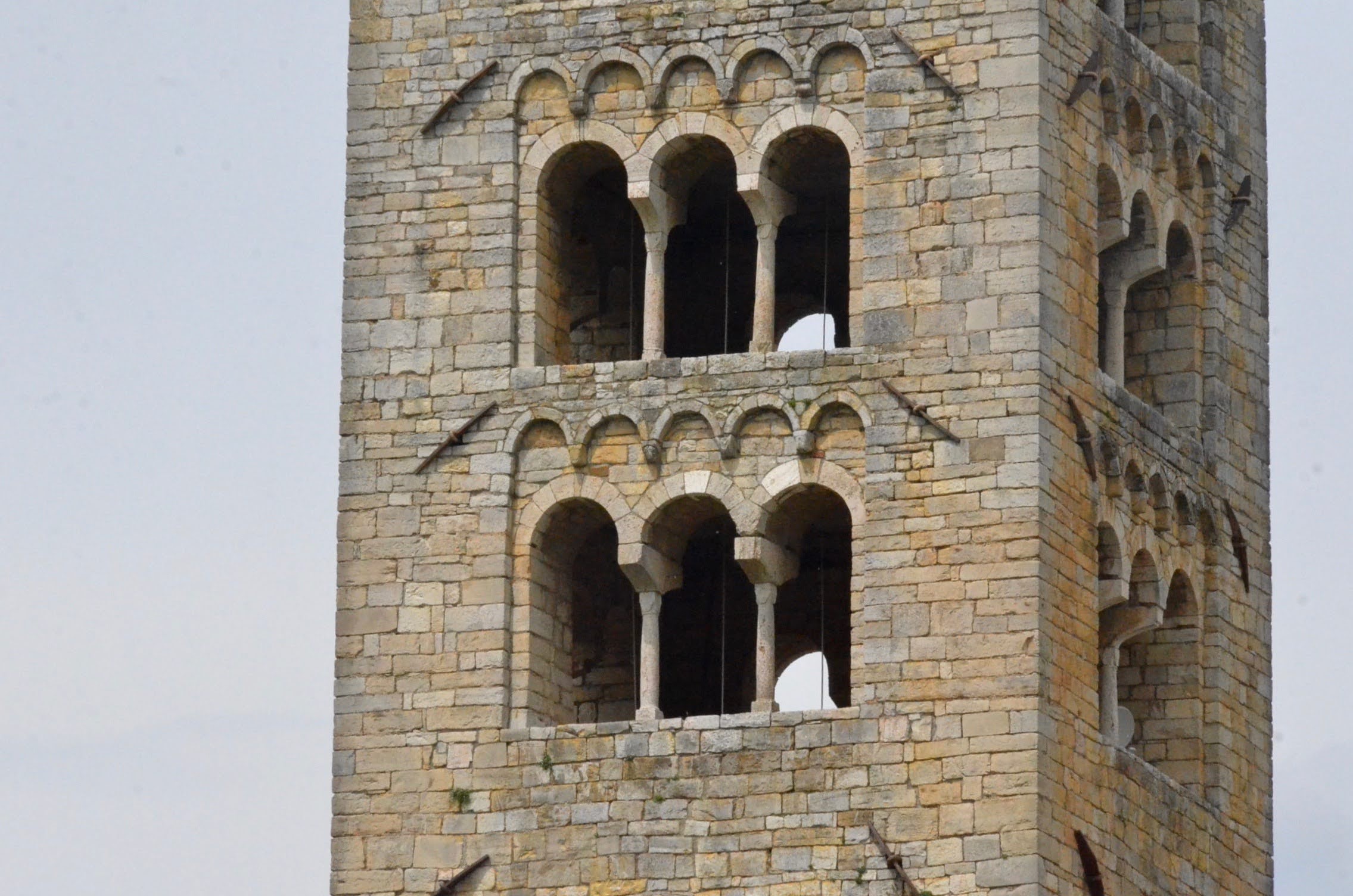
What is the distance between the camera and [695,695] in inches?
1965

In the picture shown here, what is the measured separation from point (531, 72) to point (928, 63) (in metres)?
3.42

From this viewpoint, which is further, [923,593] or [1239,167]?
[1239,167]

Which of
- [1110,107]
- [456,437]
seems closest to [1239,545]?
[1110,107]

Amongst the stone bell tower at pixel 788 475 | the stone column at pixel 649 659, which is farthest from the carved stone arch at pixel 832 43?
the stone column at pixel 649 659

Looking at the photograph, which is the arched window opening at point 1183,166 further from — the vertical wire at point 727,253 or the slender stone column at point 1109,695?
the slender stone column at point 1109,695

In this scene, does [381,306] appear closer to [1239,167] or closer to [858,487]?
[858,487]

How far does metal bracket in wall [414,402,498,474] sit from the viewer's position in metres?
47.7

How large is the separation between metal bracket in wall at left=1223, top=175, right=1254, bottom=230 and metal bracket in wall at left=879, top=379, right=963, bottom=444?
17.5 ft

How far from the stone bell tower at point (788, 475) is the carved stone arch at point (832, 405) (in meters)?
0.03

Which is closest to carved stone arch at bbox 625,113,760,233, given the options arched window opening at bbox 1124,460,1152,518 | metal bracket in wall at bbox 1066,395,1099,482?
metal bracket in wall at bbox 1066,395,1099,482

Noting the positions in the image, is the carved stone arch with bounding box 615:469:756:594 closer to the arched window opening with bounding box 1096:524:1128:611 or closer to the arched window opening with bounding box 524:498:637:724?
the arched window opening with bounding box 524:498:637:724

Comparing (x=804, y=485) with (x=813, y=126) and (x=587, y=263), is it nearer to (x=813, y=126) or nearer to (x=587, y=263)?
(x=813, y=126)

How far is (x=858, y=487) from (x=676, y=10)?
14.8ft

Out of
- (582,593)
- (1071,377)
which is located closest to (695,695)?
(582,593)
